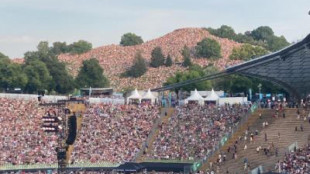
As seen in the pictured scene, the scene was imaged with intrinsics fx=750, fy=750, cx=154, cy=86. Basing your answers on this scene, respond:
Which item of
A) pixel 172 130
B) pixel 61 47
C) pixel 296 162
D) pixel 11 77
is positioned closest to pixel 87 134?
pixel 172 130

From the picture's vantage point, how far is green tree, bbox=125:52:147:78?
4990 inches

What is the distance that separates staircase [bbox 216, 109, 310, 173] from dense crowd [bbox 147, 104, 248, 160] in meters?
2.66

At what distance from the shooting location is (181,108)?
65188mm

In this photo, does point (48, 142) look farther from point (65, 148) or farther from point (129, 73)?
point (129, 73)

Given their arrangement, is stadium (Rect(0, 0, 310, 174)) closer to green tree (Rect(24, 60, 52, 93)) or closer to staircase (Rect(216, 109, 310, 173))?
staircase (Rect(216, 109, 310, 173))

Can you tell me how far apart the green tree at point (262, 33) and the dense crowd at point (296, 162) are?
129 m

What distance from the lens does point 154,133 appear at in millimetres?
61750

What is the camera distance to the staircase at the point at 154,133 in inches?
2318

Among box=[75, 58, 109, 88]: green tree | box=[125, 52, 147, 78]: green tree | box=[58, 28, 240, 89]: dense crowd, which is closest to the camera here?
box=[75, 58, 109, 88]: green tree

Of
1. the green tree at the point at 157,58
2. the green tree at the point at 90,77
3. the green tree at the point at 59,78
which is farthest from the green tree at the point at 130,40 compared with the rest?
the green tree at the point at 59,78

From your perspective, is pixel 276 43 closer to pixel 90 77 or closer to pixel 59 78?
pixel 90 77

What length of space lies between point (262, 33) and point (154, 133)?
395 feet

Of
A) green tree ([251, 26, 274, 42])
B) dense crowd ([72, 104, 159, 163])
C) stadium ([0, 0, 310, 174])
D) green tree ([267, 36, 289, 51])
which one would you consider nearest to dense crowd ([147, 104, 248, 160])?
stadium ([0, 0, 310, 174])

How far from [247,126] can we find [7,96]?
25.6 meters
